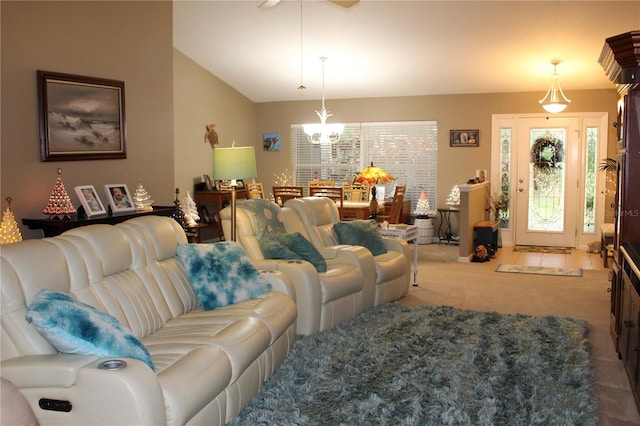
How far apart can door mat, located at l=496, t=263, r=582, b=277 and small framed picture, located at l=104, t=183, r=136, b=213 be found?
4433 mm

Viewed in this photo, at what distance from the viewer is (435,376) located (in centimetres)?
360

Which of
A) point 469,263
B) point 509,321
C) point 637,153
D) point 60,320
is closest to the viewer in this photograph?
point 60,320

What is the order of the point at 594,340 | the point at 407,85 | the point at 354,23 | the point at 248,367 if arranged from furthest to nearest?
the point at 407,85, the point at 354,23, the point at 594,340, the point at 248,367

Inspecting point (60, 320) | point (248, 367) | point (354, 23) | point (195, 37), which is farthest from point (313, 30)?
point (60, 320)

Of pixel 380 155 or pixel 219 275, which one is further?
pixel 380 155

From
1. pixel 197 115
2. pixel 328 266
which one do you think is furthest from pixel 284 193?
pixel 328 266

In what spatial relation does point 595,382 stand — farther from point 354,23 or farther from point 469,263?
point 354,23

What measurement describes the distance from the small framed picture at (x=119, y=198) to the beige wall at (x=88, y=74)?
106 mm

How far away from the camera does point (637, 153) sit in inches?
160

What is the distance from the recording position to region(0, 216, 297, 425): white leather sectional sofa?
230 cm

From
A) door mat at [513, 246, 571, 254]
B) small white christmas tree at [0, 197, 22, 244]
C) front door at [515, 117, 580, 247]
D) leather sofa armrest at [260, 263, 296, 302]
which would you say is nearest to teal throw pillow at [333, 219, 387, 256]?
leather sofa armrest at [260, 263, 296, 302]

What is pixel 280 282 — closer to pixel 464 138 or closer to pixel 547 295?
pixel 547 295

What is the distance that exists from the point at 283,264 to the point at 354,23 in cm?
388

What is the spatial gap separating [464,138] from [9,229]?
7.15m
